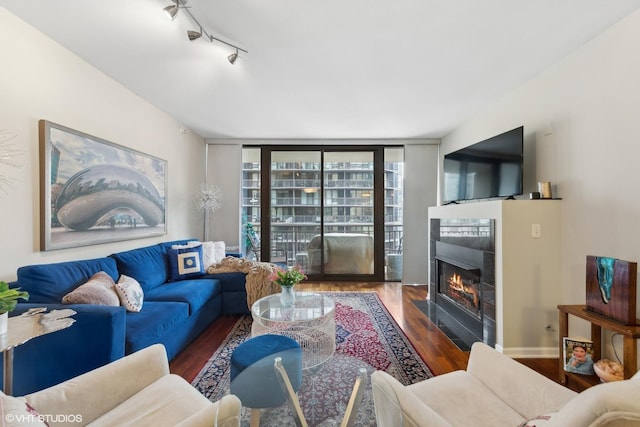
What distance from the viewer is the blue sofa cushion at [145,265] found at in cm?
246

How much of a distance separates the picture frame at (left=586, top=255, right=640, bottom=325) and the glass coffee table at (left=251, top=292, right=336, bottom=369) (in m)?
1.84

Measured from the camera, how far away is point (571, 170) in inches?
83.4

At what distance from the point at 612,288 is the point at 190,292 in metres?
3.26

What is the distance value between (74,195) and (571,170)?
13.5ft

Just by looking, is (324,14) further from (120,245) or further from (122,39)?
(120,245)

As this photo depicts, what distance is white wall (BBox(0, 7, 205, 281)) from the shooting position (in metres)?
1.72

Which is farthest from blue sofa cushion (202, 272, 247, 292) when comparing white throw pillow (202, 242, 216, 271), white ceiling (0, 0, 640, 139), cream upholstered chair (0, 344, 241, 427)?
white ceiling (0, 0, 640, 139)

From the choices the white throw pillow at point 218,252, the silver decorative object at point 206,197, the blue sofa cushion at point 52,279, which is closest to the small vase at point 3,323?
the blue sofa cushion at point 52,279

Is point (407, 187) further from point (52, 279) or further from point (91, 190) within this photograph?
point (52, 279)

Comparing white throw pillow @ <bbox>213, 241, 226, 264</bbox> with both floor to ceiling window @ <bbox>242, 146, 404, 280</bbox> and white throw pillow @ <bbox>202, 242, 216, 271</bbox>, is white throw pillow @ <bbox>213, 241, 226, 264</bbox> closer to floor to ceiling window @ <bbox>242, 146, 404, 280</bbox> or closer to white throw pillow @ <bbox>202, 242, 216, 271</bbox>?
white throw pillow @ <bbox>202, 242, 216, 271</bbox>

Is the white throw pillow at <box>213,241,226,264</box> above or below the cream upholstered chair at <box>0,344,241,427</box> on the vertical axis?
above

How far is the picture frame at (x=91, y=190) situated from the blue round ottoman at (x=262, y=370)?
69.7 inches


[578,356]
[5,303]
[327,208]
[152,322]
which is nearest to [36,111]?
[5,303]

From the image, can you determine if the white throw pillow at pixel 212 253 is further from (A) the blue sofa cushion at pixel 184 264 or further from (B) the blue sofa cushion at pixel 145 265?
(B) the blue sofa cushion at pixel 145 265
